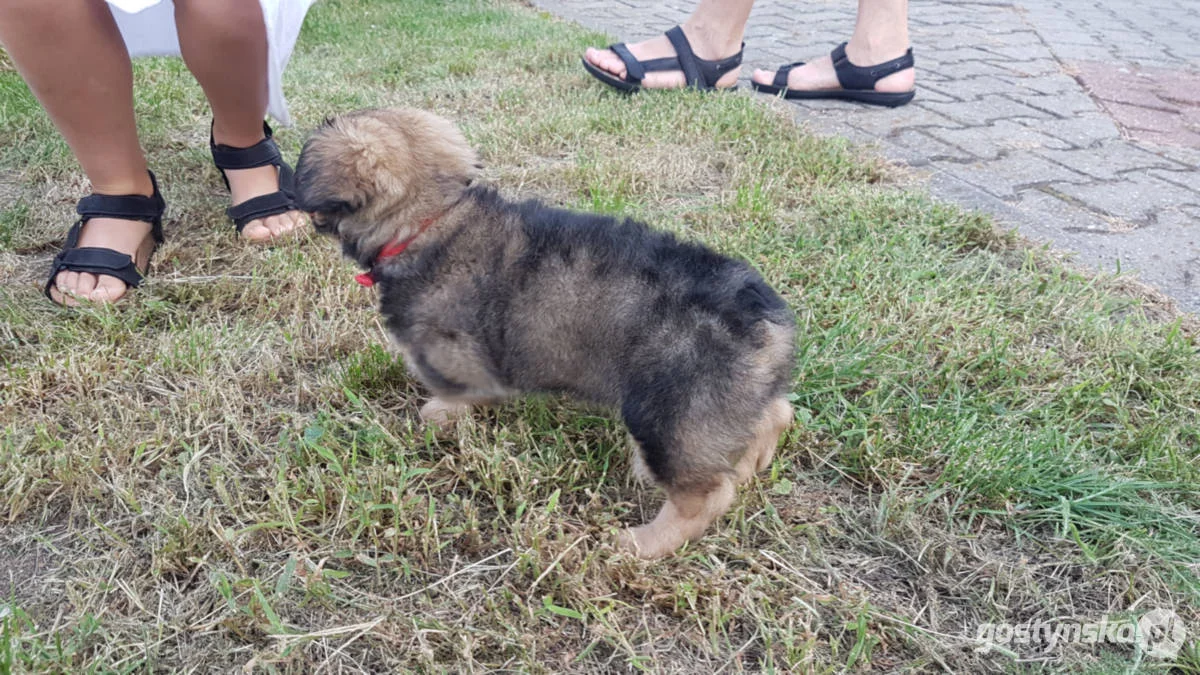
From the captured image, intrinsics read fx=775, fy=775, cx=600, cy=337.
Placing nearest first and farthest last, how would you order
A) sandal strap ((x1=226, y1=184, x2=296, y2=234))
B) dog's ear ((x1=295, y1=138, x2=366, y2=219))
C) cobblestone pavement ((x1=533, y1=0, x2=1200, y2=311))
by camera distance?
dog's ear ((x1=295, y1=138, x2=366, y2=219)) < sandal strap ((x1=226, y1=184, x2=296, y2=234)) < cobblestone pavement ((x1=533, y1=0, x2=1200, y2=311))

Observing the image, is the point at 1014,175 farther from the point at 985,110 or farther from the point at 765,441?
the point at 765,441

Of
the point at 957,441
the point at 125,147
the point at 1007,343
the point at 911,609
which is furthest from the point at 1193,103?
the point at 125,147

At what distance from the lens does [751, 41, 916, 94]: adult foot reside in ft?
16.7

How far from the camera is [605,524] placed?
2.04m

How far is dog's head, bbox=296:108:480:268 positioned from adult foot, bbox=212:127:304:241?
1329 millimetres

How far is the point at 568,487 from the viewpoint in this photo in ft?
7.09

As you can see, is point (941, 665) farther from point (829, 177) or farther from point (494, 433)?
point (829, 177)

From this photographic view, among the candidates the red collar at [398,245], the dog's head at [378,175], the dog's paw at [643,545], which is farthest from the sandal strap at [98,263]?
the dog's paw at [643,545]

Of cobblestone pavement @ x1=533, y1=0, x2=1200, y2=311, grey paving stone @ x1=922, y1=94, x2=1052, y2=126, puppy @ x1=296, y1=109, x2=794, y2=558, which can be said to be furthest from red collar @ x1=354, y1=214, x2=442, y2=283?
grey paving stone @ x1=922, y1=94, x2=1052, y2=126

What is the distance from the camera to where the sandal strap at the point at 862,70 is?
16.6ft

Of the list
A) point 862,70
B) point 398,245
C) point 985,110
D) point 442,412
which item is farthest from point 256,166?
point 985,110

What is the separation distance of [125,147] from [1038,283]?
3741 mm

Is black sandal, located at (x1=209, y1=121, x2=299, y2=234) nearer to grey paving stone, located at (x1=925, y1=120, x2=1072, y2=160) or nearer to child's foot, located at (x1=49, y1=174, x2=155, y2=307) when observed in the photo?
child's foot, located at (x1=49, y1=174, x2=155, y2=307)

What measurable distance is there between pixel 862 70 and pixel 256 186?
382 cm
